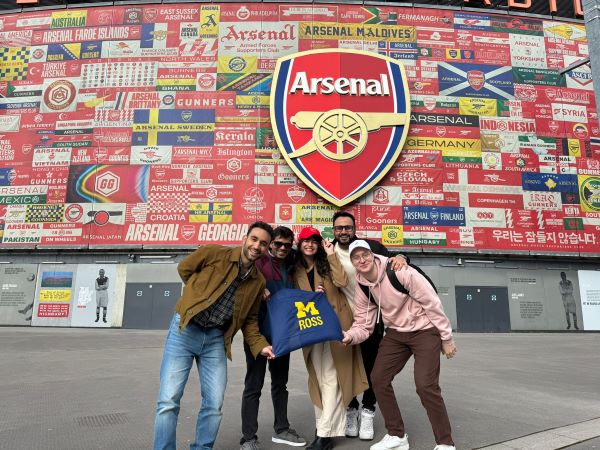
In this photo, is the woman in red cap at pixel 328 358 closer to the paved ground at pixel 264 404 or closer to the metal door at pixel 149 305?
the paved ground at pixel 264 404

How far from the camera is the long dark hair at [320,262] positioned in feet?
11.3

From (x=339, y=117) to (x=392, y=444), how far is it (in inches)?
654

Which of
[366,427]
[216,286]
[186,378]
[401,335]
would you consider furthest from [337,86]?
[186,378]

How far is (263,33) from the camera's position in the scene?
1959cm

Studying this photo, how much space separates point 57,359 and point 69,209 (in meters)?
12.2

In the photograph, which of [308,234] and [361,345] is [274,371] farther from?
[308,234]

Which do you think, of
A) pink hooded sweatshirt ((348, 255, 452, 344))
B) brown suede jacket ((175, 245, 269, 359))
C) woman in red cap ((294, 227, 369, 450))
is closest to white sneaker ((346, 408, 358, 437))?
woman in red cap ((294, 227, 369, 450))

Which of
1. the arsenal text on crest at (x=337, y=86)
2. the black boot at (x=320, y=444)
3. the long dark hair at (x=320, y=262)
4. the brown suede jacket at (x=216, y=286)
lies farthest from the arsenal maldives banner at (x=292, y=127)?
the brown suede jacket at (x=216, y=286)

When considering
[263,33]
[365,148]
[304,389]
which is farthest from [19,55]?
[304,389]

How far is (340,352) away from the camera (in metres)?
3.31

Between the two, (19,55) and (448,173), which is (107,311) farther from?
(448,173)

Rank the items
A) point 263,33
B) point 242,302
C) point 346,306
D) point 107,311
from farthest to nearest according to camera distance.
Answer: point 263,33 < point 107,311 < point 346,306 < point 242,302

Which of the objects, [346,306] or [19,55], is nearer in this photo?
[346,306]

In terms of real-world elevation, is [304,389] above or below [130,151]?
below
